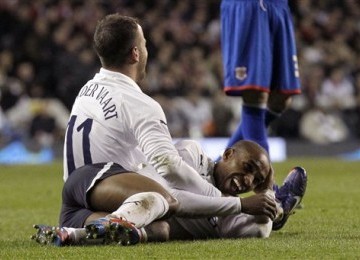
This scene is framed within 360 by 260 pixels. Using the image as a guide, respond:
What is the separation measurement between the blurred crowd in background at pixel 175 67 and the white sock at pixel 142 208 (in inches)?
492

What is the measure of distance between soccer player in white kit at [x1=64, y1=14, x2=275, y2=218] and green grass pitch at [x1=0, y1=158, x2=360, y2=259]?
28 cm

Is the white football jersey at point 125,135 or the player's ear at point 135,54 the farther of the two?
the player's ear at point 135,54

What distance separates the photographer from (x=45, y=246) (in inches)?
216

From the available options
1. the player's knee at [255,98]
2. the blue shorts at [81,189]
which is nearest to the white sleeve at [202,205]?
the blue shorts at [81,189]

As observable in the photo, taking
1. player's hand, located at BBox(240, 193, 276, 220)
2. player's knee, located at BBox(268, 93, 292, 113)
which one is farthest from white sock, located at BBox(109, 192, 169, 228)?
player's knee, located at BBox(268, 93, 292, 113)

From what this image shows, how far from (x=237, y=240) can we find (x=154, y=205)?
0.60 metres

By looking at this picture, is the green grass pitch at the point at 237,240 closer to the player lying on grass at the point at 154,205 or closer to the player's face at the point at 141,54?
the player lying on grass at the point at 154,205

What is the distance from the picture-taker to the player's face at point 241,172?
19.4 ft

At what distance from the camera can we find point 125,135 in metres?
5.78

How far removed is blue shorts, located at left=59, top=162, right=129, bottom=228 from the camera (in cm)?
563

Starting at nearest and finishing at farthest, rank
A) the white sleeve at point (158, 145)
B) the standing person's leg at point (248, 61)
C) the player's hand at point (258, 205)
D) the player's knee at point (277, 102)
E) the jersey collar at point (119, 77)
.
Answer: the white sleeve at point (158, 145) → the player's hand at point (258, 205) → the jersey collar at point (119, 77) → the standing person's leg at point (248, 61) → the player's knee at point (277, 102)

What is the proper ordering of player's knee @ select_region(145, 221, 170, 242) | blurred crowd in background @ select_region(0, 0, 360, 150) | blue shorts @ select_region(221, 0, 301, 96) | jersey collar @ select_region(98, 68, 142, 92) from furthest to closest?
blurred crowd in background @ select_region(0, 0, 360, 150)
blue shorts @ select_region(221, 0, 301, 96)
jersey collar @ select_region(98, 68, 142, 92)
player's knee @ select_region(145, 221, 170, 242)

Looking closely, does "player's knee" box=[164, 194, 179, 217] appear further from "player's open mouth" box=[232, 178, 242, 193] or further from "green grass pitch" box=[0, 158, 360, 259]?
"player's open mouth" box=[232, 178, 242, 193]

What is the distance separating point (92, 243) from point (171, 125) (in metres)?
13.1
